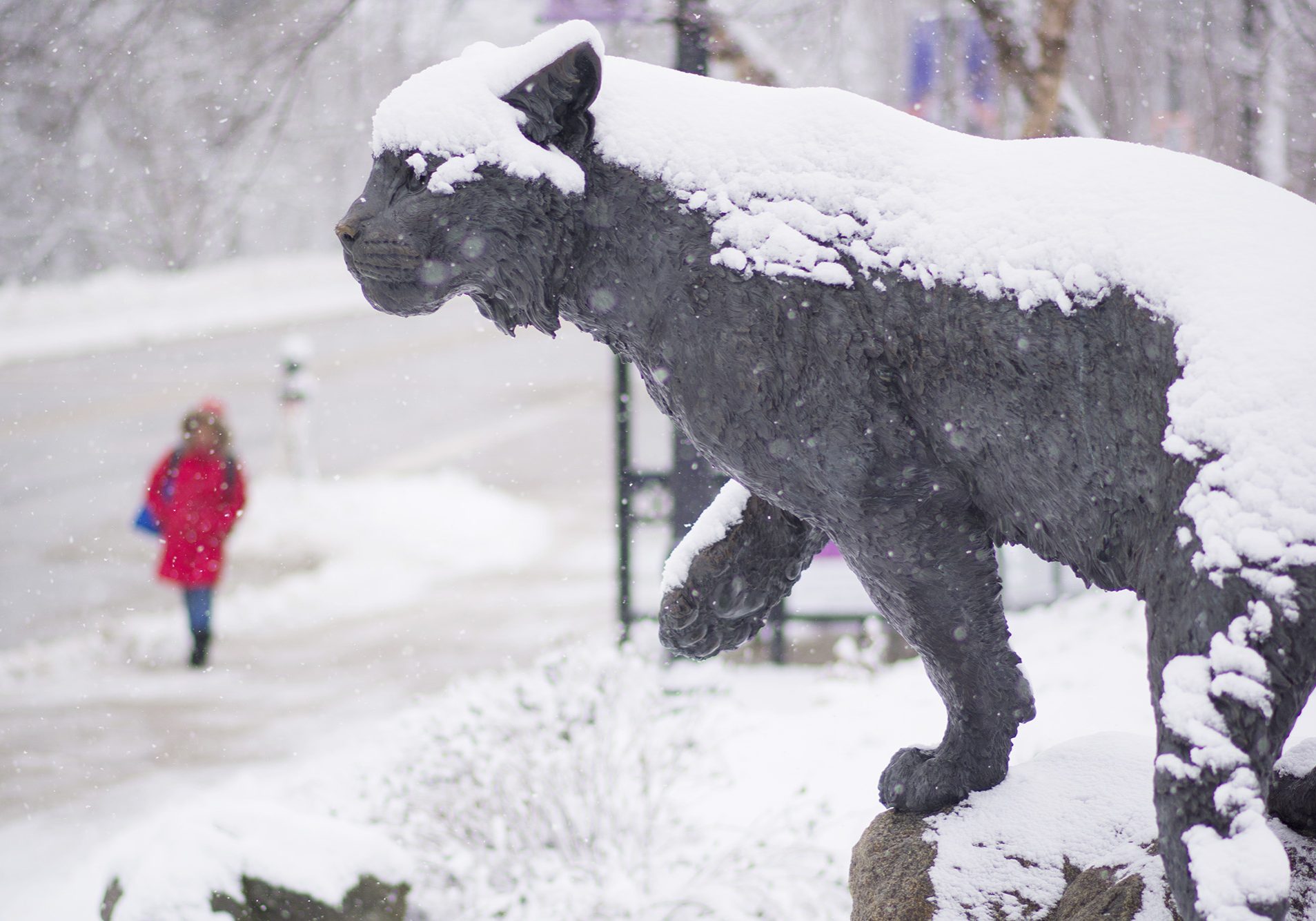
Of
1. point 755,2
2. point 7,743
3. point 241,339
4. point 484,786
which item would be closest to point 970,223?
point 484,786

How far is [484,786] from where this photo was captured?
4492 mm

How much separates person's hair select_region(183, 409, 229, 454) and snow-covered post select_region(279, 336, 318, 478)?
358cm

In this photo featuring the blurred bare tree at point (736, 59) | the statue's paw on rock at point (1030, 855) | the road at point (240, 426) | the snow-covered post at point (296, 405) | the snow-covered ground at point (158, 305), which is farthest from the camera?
the snow-covered ground at point (158, 305)

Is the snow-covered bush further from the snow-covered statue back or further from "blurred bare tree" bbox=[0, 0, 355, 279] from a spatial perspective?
"blurred bare tree" bbox=[0, 0, 355, 279]

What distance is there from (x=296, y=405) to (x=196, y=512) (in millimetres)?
3696

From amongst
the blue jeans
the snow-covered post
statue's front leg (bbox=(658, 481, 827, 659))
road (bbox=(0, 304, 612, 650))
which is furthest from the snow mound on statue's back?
the snow-covered post

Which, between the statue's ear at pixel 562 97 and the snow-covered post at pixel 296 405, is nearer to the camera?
the statue's ear at pixel 562 97

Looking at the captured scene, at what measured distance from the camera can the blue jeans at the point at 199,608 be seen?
733cm

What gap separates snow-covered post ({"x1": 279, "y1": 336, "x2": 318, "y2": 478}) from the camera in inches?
424

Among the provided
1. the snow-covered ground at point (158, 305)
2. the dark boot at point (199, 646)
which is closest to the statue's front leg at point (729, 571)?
the dark boot at point (199, 646)

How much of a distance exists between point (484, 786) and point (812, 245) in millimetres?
3190

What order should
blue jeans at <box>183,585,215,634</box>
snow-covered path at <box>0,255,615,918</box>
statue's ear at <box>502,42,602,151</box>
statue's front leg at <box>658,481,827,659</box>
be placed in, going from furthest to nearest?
blue jeans at <box>183,585,215,634</box> → snow-covered path at <box>0,255,615,918</box> → statue's front leg at <box>658,481,827,659</box> → statue's ear at <box>502,42,602,151</box>

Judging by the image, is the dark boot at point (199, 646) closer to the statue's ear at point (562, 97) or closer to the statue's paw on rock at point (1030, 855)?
the statue's paw on rock at point (1030, 855)

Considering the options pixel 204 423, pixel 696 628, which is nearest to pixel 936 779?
pixel 696 628
